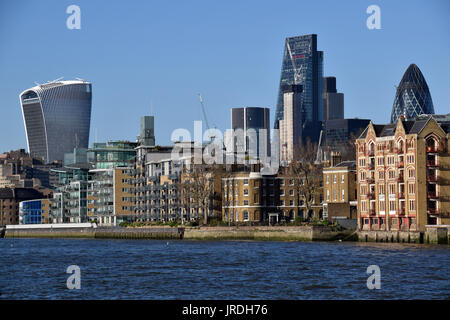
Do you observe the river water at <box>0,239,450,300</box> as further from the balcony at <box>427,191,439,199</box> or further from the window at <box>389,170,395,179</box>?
the window at <box>389,170,395,179</box>

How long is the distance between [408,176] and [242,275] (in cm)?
6384

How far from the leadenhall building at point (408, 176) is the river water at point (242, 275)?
1484 centimetres

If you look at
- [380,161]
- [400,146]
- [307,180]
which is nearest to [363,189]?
[380,161]

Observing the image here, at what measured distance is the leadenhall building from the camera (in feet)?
469

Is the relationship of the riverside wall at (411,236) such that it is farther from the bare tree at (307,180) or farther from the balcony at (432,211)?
the bare tree at (307,180)

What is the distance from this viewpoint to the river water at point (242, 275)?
235ft

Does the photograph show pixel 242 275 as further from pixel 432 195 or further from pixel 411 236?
pixel 432 195

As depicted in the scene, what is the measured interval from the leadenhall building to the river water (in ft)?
48.7

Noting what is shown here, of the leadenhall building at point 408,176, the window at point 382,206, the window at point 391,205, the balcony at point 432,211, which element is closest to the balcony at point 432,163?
the leadenhall building at point 408,176

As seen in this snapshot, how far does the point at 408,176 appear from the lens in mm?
145250

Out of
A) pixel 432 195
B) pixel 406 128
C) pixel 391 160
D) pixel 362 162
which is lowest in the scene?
pixel 432 195

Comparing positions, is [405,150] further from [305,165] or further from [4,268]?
[4,268]

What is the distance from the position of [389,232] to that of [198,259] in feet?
139
